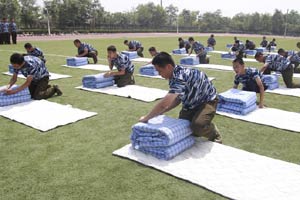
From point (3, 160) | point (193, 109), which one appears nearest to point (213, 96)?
point (193, 109)

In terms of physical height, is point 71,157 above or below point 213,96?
below

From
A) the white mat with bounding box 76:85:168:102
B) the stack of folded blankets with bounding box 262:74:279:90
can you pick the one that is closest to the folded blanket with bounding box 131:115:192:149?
the white mat with bounding box 76:85:168:102

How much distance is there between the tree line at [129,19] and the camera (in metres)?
52.6

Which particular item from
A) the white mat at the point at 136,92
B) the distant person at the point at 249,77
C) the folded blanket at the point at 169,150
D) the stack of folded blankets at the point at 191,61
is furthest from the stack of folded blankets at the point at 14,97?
the stack of folded blankets at the point at 191,61

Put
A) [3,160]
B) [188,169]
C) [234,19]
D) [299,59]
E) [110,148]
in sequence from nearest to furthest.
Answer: [188,169], [3,160], [110,148], [299,59], [234,19]

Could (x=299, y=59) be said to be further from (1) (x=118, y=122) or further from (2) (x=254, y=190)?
(2) (x=254, y=190)

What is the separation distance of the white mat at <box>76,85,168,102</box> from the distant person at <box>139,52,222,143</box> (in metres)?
2.82

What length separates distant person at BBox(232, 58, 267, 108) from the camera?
6.57 metres

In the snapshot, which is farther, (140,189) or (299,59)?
(299,59)

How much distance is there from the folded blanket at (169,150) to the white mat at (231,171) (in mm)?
68

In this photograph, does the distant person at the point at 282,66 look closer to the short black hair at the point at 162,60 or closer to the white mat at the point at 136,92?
the white mat at the point at 136,92

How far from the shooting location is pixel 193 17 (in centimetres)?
10244

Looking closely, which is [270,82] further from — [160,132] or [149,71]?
[160,132]

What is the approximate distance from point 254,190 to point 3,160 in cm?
358
